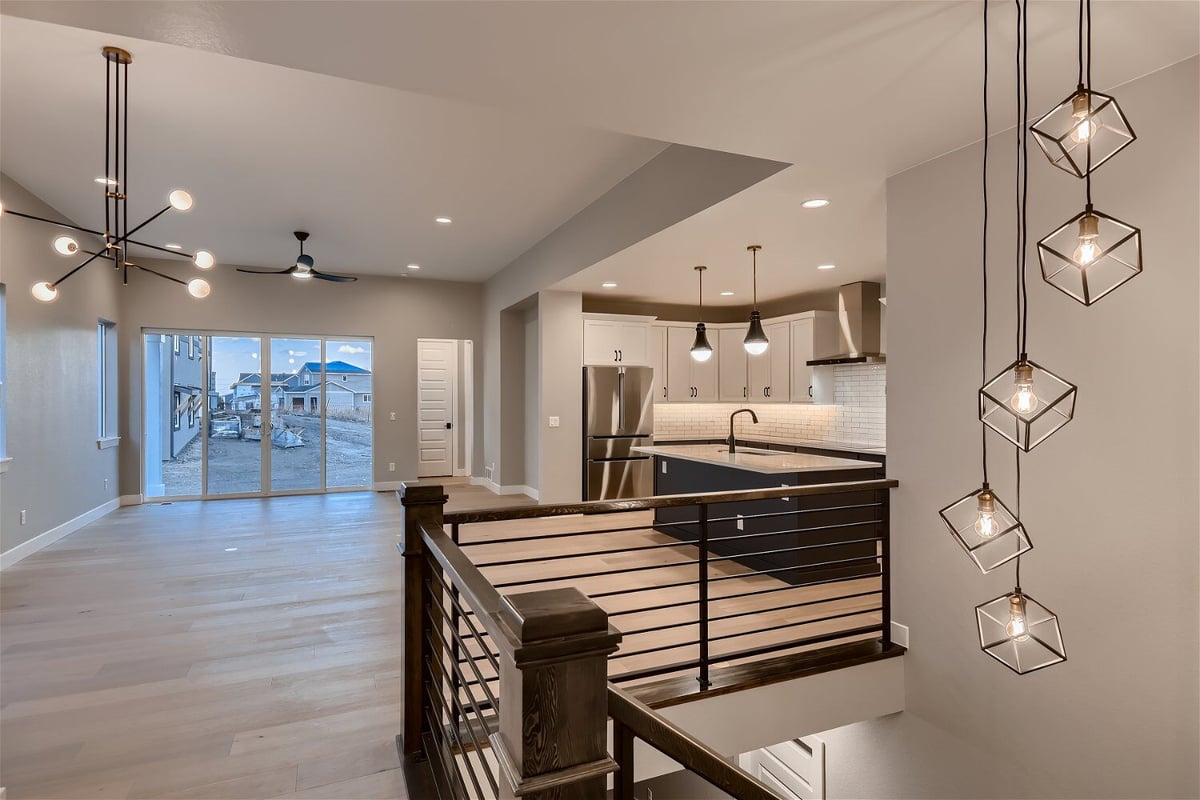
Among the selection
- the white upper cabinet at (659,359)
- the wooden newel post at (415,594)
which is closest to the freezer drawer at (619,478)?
the white upper cabinet at (659,359)

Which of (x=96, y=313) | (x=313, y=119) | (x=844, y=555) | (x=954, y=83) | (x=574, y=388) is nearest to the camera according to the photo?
(x=954, y=83)

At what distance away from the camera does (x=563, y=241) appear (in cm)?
632

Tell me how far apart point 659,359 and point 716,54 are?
19.5 ft

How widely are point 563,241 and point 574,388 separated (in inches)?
70.7

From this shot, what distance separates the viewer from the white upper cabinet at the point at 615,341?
7430mm

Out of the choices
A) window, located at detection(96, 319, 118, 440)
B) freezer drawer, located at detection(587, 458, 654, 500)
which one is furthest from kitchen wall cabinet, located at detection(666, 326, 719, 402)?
window, located at detection(96, 319, 118, 440)

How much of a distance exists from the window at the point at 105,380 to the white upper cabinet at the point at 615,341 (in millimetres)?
5406

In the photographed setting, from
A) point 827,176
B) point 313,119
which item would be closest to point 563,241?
point 313,119

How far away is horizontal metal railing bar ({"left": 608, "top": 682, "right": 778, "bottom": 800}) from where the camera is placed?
3.16 ft

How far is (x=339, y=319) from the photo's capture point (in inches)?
340

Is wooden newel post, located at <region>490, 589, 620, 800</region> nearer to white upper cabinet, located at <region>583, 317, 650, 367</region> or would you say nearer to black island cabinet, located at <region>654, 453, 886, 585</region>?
black island cabinet, located at <region>654, 453, 886, 585</region>

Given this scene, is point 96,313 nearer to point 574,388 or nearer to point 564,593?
point 574,388

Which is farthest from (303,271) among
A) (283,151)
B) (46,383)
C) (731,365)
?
(731,365)

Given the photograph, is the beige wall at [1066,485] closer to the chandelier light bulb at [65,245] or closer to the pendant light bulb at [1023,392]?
the pendant light bulb at [1023,392]
